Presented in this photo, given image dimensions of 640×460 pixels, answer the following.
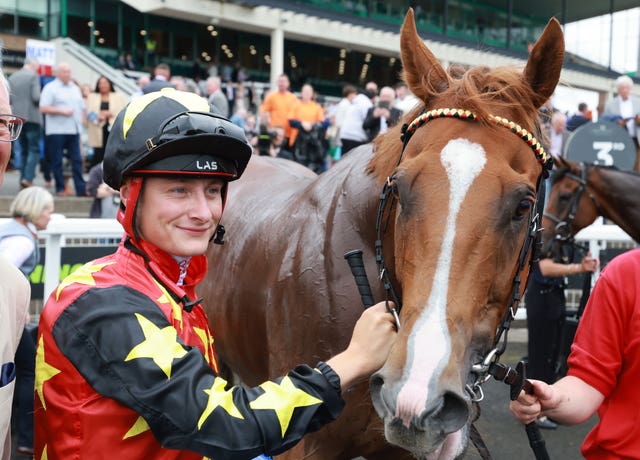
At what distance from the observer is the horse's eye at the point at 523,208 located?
1.74m

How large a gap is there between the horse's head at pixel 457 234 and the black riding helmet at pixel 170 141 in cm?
50

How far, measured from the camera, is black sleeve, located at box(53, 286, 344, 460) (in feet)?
4.49

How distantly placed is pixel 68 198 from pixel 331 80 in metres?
25.4

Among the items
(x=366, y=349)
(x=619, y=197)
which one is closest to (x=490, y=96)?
(x=366, y=349)

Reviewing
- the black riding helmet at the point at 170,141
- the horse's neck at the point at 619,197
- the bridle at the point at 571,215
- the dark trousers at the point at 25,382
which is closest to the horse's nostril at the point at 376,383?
the black riding helmet at the point at 170,141

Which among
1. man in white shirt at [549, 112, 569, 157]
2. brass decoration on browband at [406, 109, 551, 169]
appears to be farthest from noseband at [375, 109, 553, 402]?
man in white shirt at [549, 112, 569, 157]

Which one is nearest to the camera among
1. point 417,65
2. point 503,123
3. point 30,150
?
point 503,123

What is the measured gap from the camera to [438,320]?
1.57 meters

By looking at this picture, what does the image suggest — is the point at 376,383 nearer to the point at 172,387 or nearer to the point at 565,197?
the point at 172,387

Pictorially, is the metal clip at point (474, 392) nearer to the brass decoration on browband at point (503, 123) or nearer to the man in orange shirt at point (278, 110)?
the brass decoration on browband at point (503, 123)

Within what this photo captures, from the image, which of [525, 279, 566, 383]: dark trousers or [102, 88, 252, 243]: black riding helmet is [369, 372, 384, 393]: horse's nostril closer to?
[102, 88, 252, 243]: black riding helmet

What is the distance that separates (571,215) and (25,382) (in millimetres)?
4735

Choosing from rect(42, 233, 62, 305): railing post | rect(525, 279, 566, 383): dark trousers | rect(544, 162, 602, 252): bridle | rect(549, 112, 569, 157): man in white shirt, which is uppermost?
rect(549, 112, 569, 157): man in white shirt

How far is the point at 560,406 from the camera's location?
1926mm
